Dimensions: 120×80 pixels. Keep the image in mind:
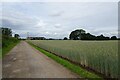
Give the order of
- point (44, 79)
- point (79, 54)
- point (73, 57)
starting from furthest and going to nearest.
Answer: point (73, 57), point (79, 54), point (44, 79)

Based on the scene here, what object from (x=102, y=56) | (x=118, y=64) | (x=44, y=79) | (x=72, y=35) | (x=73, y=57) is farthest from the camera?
(x=72, y=35)

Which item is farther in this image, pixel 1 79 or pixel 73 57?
pixel 73 57

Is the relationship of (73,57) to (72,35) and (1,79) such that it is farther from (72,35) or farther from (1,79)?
(72,35)

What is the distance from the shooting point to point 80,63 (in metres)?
13.1

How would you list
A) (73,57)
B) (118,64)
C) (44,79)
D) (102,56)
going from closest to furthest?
1. (118,64)
2. (44,79)
3. (102,56)
4. (73,57)

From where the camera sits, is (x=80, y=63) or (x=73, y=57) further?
(x=73, y=57)

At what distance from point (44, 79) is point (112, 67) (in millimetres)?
3130

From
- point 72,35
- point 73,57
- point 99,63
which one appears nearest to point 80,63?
point 73,57

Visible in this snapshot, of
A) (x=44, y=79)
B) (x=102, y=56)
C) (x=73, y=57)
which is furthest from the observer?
(x=73, y=57)

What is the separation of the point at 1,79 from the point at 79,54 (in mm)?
6120

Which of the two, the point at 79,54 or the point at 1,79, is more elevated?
the point at 79,54

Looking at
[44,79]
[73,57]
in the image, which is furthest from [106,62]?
[73,57]

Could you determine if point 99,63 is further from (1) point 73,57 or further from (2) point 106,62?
(1) point 73,57

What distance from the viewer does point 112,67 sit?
8.12 meters
